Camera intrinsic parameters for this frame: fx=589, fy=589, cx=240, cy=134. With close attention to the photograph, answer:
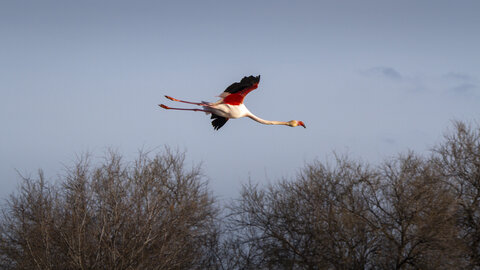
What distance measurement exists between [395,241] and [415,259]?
736 mm

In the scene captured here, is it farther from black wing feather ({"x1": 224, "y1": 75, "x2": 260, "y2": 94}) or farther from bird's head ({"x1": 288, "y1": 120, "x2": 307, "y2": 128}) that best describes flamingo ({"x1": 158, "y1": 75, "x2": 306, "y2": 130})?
bird's head ({"x1": 288, "y1": 120, "x2": 307, "y2": 128})

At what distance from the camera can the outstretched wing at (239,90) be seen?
33.6ft

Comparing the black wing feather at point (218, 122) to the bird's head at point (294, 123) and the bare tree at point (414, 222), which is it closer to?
the bird's head at point (294, 123)

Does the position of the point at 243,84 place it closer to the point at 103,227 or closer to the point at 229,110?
the point at 229,110

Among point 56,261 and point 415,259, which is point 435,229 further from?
point 56,261

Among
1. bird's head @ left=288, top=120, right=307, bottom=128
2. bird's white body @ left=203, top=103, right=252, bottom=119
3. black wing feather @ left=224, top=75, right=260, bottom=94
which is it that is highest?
black wing feather @ left=224, top=75, right=260, bottom=94

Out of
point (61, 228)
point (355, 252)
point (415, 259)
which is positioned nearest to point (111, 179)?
point (61, 228)

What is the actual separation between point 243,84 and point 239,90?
126mm

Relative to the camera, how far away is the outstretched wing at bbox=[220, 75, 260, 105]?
1025 cm

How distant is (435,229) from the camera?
54.3ft

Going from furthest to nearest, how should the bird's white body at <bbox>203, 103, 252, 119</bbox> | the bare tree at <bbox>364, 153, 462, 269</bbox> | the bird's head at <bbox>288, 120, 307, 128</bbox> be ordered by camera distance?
the bare tree at <bbox>364, 153, 462, 269</bbox>, the bird's head at <bbox>288, 120, 307, 128</bbox>, the bird's white body at <bbox>203, 103, 252, 119</bbox>

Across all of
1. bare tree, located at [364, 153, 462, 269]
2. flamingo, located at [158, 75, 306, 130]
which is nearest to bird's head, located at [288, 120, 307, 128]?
flamingo, located at [158, 75, 306, 130]

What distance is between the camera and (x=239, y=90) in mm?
10273

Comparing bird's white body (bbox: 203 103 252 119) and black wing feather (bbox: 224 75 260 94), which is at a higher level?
black wing feather (bbox: 224 75 260 94)
